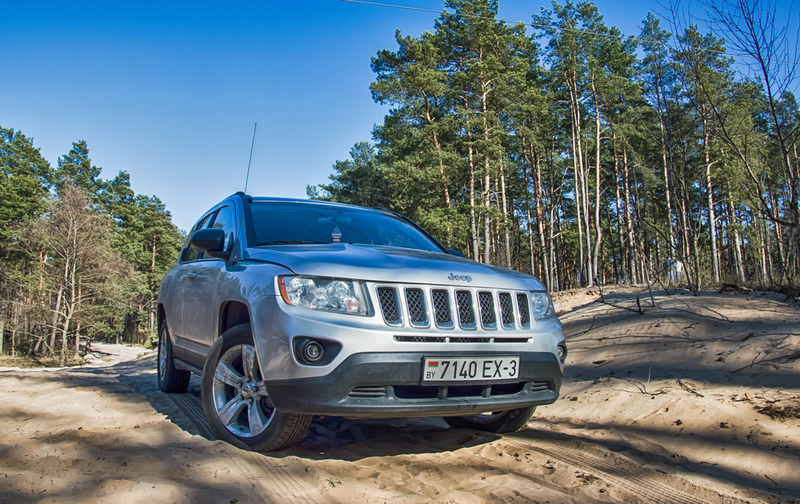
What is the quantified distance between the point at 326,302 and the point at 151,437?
1599mm

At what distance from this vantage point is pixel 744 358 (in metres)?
4.97

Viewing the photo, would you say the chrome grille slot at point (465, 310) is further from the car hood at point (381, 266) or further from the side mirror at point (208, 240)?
the side mirror at point (208, 240)

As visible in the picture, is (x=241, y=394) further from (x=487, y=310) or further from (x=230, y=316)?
(x=487, y=310)

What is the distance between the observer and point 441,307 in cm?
293

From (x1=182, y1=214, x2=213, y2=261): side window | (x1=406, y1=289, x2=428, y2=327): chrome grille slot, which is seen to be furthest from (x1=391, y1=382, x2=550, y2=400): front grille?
(x1=182, y1=214, x2=213, y2=261): side window

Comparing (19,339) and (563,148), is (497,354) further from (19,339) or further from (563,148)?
(19,339)

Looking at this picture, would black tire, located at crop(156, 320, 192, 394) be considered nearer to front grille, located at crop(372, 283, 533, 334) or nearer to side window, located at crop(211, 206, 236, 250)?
side window, located at crop(211, 206, 236, 250)

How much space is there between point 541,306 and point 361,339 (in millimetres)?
1436

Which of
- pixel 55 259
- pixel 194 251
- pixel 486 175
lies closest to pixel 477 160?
pixel 486 175

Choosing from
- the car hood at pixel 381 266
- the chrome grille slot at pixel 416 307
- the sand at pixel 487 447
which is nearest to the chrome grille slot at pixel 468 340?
the chrome grille slot at pixel 416 307

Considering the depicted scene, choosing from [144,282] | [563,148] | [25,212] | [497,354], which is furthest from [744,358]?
[144,282]

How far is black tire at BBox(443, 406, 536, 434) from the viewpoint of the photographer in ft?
12.4

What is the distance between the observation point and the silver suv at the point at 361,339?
2.67 metres

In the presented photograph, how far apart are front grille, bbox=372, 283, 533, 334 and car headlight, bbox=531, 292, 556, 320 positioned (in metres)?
0.16
